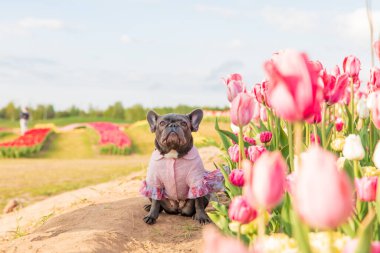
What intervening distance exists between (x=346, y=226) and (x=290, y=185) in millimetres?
321

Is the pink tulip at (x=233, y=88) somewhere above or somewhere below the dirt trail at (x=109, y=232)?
above

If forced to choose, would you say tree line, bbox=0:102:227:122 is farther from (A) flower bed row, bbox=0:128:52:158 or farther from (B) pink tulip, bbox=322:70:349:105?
(B) pink tulip, bbox=322:70:349:105

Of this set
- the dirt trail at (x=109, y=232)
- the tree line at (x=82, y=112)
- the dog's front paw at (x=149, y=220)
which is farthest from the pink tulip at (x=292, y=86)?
the tree line at (x=82, y=112)

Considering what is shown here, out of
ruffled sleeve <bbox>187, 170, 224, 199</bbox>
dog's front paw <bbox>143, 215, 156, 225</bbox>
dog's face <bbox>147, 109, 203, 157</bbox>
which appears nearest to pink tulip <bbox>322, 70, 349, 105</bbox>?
dog's face <bbox>147, 109, 203, 157</bbox>

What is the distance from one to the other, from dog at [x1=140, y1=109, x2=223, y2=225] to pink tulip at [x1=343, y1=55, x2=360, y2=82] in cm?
152

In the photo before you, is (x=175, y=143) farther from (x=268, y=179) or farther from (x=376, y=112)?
(x=268, y=179)

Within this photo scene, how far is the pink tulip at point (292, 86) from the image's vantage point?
1423 mm

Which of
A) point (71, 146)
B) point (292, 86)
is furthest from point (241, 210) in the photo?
point (71, 146)

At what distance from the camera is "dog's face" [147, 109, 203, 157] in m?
4.96

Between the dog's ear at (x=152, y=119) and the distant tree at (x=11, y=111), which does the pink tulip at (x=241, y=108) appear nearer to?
the dog's ear at (x=152, y=119)

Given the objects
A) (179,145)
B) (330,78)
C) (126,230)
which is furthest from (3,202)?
(330,78)

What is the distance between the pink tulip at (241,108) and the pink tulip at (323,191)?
177 centimetres

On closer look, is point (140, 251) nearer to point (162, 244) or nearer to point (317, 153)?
point (162, 244)

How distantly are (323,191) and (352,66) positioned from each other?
3.75 metres
